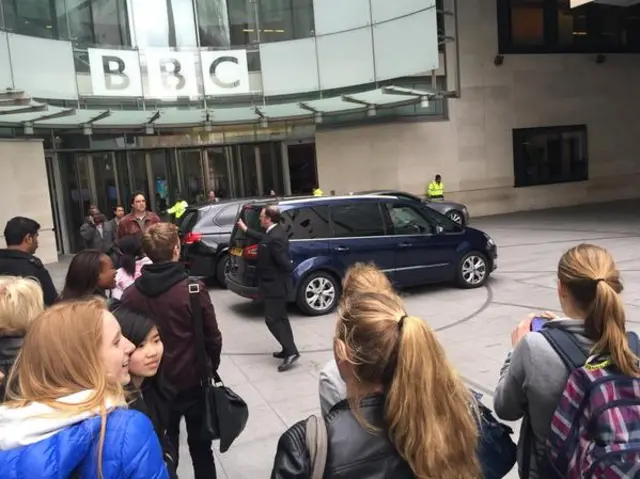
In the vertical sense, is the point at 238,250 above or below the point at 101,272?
below

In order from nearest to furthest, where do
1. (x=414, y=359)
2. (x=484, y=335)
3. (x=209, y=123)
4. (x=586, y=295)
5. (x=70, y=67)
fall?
(x=414, y=359) → (x=586, y=295) → (x=484, y=335) → (x=70, y=67) → (x=209, y=123)

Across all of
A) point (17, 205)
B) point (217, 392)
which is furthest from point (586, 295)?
point (17, 205)

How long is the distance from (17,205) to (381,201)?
11003 mm

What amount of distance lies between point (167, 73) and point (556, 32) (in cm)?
1493

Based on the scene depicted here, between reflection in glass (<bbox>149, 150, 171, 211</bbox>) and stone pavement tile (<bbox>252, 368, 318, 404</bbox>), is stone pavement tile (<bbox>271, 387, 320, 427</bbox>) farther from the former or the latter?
reflection in glass (<bbox>149, 150, 171, 211</bbox>)

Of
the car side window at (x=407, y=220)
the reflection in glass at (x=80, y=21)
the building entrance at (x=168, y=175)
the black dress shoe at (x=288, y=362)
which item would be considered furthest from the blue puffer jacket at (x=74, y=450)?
the reflection in glass at (x=80, y=21)

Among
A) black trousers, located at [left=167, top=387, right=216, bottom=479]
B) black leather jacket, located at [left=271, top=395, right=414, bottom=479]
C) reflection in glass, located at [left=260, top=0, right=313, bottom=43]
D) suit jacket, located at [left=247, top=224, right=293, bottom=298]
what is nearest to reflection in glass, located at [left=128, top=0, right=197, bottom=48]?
reflection in glass, located at [left=260, top=0, right=313, bottom=43]

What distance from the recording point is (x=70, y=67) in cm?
1634

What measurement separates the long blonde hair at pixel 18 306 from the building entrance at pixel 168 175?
15250 mm

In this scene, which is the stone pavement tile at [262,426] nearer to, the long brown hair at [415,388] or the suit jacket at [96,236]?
the long brown hair at [415,388]

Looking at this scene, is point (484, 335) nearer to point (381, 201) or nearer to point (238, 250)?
point (381, 201)

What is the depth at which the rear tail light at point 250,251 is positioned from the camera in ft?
26.2

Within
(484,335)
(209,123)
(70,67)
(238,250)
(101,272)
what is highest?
(70,67)

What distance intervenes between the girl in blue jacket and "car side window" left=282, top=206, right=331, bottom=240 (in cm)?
645
